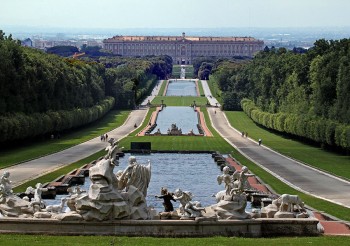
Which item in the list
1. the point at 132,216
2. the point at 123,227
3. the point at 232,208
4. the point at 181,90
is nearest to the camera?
the point at 123,227

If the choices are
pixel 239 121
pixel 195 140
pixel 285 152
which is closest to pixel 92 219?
pixel 285 152

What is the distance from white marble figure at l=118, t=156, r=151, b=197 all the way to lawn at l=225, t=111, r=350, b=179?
77.8 feet

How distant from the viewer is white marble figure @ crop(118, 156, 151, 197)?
90.9ft

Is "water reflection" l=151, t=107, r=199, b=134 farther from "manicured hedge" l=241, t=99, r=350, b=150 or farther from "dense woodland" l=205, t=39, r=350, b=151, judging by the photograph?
"manicured hedge" l=241, t=99, r=350, b=150

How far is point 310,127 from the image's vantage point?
77250mm

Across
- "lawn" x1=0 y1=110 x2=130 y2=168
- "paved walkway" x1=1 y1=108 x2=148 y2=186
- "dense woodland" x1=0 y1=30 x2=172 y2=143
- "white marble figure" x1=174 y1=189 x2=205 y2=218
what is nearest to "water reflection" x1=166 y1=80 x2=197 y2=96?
"dense woodland" x1=0 y1=30 x2=172 y2=143

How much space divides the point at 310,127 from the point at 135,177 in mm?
50568

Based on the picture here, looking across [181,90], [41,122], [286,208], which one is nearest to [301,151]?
[41,122]

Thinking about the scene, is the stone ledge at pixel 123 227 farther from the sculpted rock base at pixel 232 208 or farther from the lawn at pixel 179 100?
the lawn at pixel 179 100

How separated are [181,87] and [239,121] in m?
79.0

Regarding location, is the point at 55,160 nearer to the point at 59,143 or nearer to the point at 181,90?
the point at 59,143

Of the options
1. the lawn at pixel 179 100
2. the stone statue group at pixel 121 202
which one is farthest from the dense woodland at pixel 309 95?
the stone statue group at pixel 121 202

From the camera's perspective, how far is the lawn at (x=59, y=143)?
62250 mm

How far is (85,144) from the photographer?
77.4 meters
